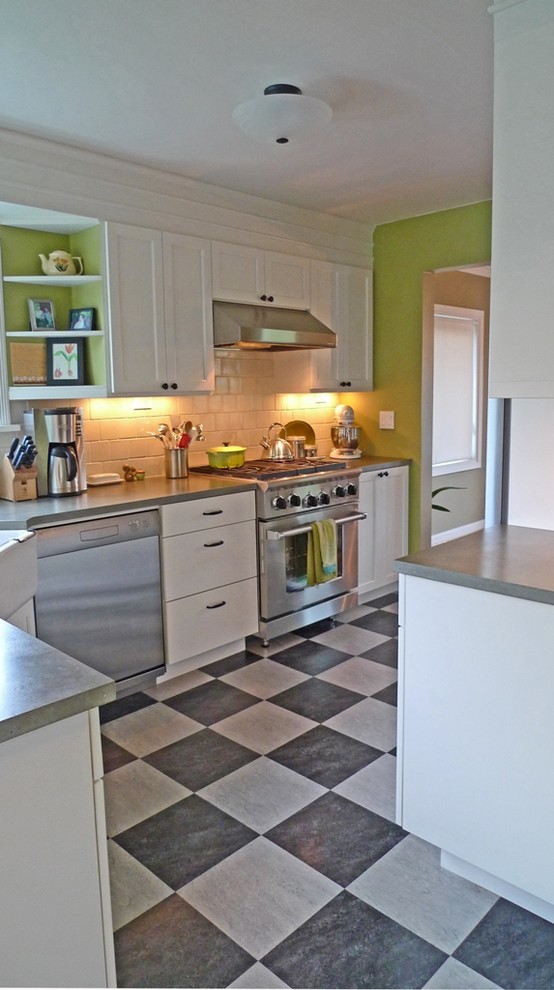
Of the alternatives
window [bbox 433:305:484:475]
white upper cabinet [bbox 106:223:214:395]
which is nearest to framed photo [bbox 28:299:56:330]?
white upper cabinet [bbox 106:223:214:395]

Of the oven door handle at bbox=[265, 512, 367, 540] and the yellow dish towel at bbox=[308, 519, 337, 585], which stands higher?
the oven door handle at bbox=[265, 512, 367, 540]

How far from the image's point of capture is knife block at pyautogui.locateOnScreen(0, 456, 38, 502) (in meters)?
3.13

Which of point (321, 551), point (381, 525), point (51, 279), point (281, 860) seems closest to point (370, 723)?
point (281, 860)

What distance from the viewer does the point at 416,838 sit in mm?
2227

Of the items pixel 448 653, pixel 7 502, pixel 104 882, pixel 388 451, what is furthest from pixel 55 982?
pixel 388 451

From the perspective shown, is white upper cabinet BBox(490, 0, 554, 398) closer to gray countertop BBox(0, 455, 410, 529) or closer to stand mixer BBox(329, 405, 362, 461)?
gray countertop BBox(0, 455, 410, 529)

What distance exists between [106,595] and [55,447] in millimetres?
764

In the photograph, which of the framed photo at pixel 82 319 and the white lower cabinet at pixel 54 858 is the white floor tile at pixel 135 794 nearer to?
the white lower cabinet at pixel 54 858

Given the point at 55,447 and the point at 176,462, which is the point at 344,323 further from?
the point at 55,447

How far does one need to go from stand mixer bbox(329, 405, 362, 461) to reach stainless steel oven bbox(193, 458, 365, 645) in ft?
1.88

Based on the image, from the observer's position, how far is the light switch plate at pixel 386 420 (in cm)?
496

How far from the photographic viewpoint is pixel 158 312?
358cm

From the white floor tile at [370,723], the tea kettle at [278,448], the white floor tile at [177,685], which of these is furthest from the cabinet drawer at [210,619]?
the tea kettle at [278,448]

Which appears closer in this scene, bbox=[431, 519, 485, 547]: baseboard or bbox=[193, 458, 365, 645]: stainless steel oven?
bbox=[193, 458, 365, 645]: stainless steel oven
